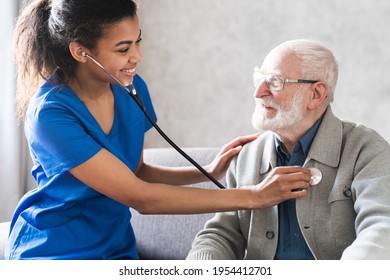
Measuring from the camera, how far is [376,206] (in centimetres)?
164

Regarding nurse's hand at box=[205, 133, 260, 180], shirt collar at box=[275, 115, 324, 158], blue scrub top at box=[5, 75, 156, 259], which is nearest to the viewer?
blue scrub top at box=[5, 75, 156, 259]

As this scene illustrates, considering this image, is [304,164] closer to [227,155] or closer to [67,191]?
[227,155]

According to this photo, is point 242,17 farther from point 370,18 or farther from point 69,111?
point 69,111

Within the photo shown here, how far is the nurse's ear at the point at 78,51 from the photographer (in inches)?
70.8

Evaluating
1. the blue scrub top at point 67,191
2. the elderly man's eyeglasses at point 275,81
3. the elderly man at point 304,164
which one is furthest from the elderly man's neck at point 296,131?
the blue scrub top at point 67,191

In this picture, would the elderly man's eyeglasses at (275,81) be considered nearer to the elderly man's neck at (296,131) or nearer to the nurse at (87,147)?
the elderly man's neck at (296,131)

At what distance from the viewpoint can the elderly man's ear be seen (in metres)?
1.84

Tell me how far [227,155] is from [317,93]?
344mm

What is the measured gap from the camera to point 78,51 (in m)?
1.80

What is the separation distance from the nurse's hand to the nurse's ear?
20.4 inches

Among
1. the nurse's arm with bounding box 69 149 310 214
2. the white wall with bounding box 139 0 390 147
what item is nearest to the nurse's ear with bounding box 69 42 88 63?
the nurse's arm with bounding box 69 149 310 214

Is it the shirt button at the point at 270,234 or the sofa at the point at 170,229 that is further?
the sofa at the point at 170,229

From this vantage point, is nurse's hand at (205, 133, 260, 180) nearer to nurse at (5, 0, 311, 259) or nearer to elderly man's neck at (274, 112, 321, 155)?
nurse at (5, 0, 311, 259)

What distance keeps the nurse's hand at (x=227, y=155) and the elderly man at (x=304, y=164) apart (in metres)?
0.05
